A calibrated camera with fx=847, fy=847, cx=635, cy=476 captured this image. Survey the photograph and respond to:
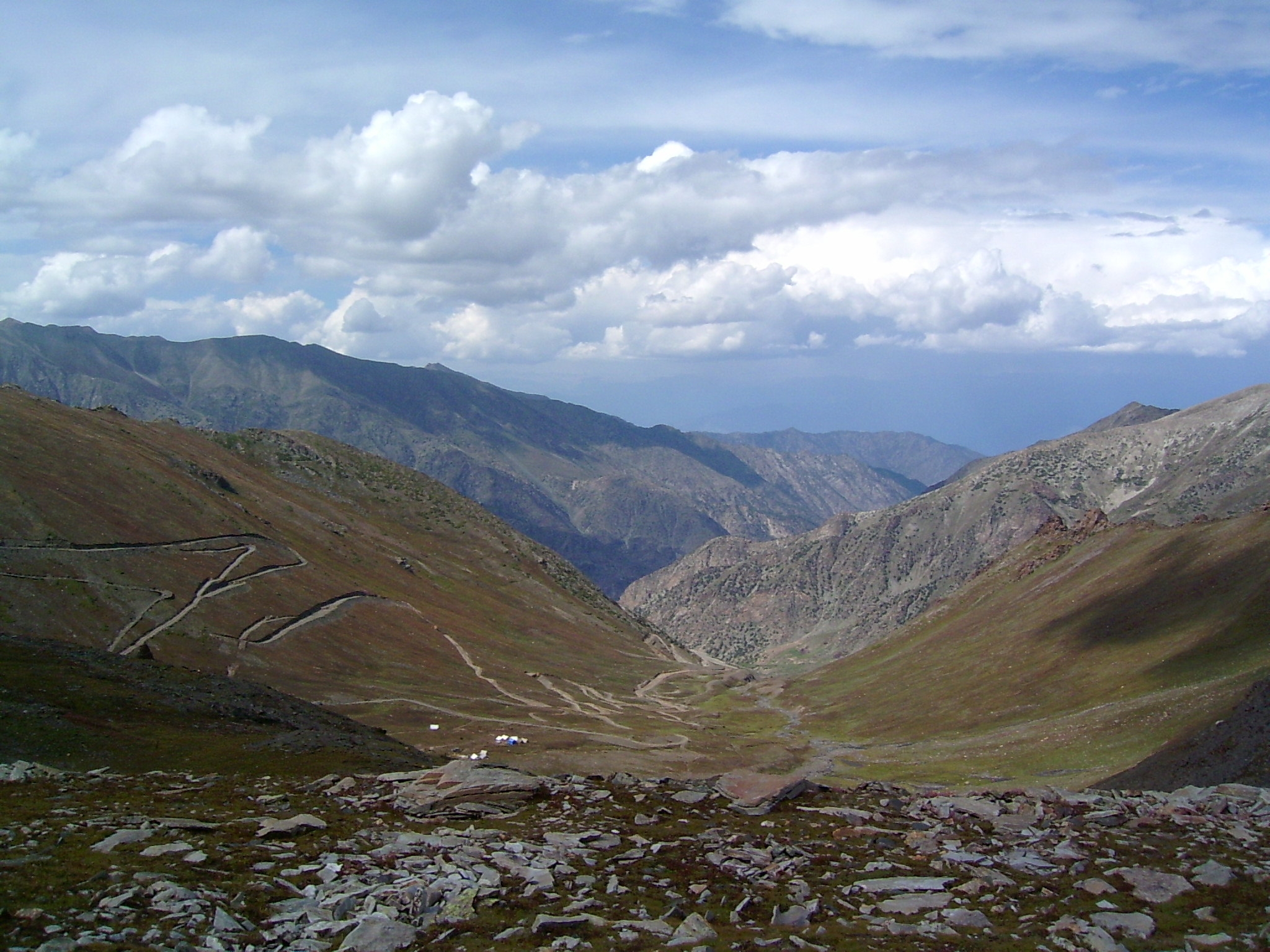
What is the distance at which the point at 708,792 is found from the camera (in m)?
39.4

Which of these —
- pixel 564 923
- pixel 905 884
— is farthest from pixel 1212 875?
pixel 564 923

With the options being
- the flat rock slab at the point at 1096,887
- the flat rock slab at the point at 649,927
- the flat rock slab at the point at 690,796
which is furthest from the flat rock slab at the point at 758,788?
the flat rock slab at the point at 649,927

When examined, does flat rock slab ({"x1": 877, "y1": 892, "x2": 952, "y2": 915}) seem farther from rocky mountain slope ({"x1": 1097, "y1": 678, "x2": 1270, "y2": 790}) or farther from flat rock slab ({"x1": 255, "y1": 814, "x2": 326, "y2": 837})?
rocky mountain slope ({"x1": 1097, "y1": 678, "x2": 1270, "y2": 790})

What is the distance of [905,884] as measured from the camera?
26.1 m

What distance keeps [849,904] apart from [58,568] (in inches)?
4097

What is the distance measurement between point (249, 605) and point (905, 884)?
376ft

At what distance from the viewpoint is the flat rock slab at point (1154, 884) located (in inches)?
954

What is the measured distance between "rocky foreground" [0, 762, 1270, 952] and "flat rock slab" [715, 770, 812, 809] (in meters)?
0.19

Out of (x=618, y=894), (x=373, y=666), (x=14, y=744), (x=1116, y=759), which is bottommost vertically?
(x=373, y=666)

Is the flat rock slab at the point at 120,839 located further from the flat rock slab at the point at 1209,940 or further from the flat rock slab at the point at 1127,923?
the flat rock slab at the point at 1209,940

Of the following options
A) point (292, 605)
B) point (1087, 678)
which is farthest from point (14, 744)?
point (1087, 678)

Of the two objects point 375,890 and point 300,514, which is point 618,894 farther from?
point 300,514

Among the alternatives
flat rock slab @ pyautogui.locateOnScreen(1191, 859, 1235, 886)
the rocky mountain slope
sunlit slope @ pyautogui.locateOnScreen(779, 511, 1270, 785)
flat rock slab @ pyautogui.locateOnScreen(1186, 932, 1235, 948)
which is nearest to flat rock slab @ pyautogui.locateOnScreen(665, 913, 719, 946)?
flat rock slab @ pyautogui.locateOnScreen(1186, 932, 1235, 948)

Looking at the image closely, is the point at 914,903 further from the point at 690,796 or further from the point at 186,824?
the point at 186,824
